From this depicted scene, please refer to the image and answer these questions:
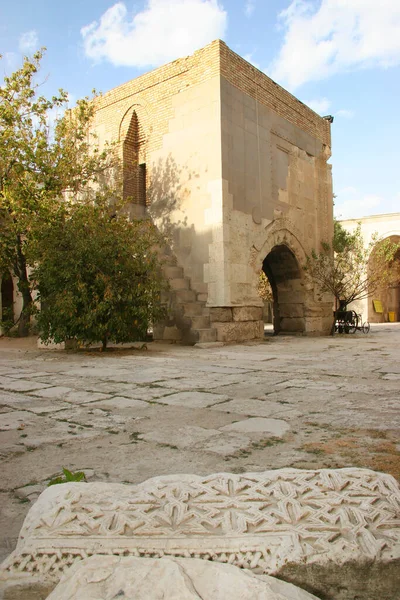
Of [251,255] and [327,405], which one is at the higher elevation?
[251,255]

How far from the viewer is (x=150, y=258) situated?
862 centimetres

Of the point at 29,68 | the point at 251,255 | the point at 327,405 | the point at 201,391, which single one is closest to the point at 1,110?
the point at 29,68

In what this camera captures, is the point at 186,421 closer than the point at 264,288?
Yes

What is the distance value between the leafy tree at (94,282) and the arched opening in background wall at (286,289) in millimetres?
5165

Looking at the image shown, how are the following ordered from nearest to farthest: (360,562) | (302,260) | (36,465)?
(360,562) → (36,465) → (302,260)

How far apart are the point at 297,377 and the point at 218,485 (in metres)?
3.79

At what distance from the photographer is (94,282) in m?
7.93

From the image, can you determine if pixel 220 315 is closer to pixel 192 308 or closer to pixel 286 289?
pixel 192 308

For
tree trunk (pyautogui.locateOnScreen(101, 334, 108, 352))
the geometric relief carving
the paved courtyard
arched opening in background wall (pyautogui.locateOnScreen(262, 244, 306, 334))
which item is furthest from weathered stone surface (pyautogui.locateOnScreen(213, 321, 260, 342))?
the geometric relief carving

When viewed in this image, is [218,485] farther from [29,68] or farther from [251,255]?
[29,68]

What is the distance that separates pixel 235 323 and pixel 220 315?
1.27 feet

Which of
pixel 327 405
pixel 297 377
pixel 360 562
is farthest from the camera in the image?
pixel 297 377

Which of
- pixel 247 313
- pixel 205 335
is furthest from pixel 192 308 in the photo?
pixel 247 313

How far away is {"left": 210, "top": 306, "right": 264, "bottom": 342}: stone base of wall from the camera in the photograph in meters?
9.75
